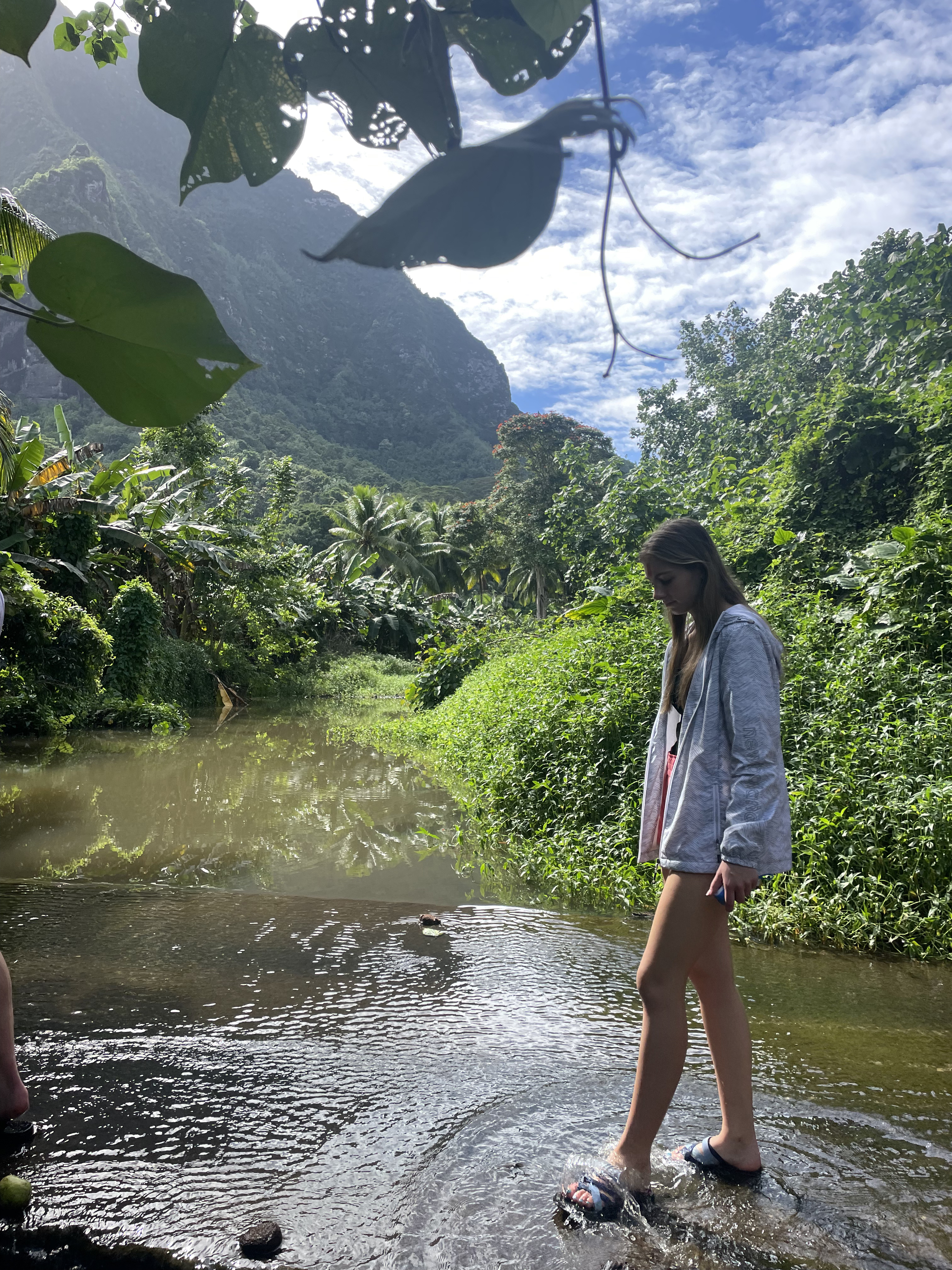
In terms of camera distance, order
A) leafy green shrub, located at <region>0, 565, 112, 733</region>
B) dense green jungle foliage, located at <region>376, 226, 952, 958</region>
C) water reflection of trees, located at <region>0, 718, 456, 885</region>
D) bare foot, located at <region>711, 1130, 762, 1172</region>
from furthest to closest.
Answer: leafy green shrub, located at <region>0, 565, 112, 733</region>
water reflection of trees, located at <region>0, 718, 456, 885</region>
dense green jungle foliage, located at <region>376, 226, 952, 958</region>
bare foot, located at <region>711, 1130, 762, 1172</region>

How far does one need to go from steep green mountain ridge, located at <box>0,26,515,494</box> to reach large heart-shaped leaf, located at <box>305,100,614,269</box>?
16mm

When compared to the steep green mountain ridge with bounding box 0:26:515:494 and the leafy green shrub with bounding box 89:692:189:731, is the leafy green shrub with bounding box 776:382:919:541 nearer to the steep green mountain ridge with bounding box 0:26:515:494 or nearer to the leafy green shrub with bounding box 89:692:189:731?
the steep green mountain ridge with bounding box 0:26:515:494

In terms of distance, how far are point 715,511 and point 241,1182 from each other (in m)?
6.55

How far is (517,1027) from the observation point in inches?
95.7

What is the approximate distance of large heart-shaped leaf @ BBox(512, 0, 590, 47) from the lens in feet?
1.22

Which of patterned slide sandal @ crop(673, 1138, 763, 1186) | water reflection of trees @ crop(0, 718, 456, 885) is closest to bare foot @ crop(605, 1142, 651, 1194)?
patterned slide sandal @ crop(673, 1138, 763, 1186)

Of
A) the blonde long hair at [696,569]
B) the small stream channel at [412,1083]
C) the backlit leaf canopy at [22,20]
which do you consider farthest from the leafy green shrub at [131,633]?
the backlit leaf canopy at [22,20]

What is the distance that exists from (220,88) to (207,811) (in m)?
5.99

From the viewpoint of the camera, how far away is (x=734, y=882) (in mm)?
1377

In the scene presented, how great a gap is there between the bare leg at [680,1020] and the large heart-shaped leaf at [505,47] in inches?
51.0

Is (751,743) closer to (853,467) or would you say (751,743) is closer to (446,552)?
(853,467)

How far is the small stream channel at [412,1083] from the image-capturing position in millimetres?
1484

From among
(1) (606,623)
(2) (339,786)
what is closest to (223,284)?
(1) (606,623)

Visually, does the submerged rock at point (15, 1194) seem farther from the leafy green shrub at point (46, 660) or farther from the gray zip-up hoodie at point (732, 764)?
the leafy green shrub at point (46, 660)
